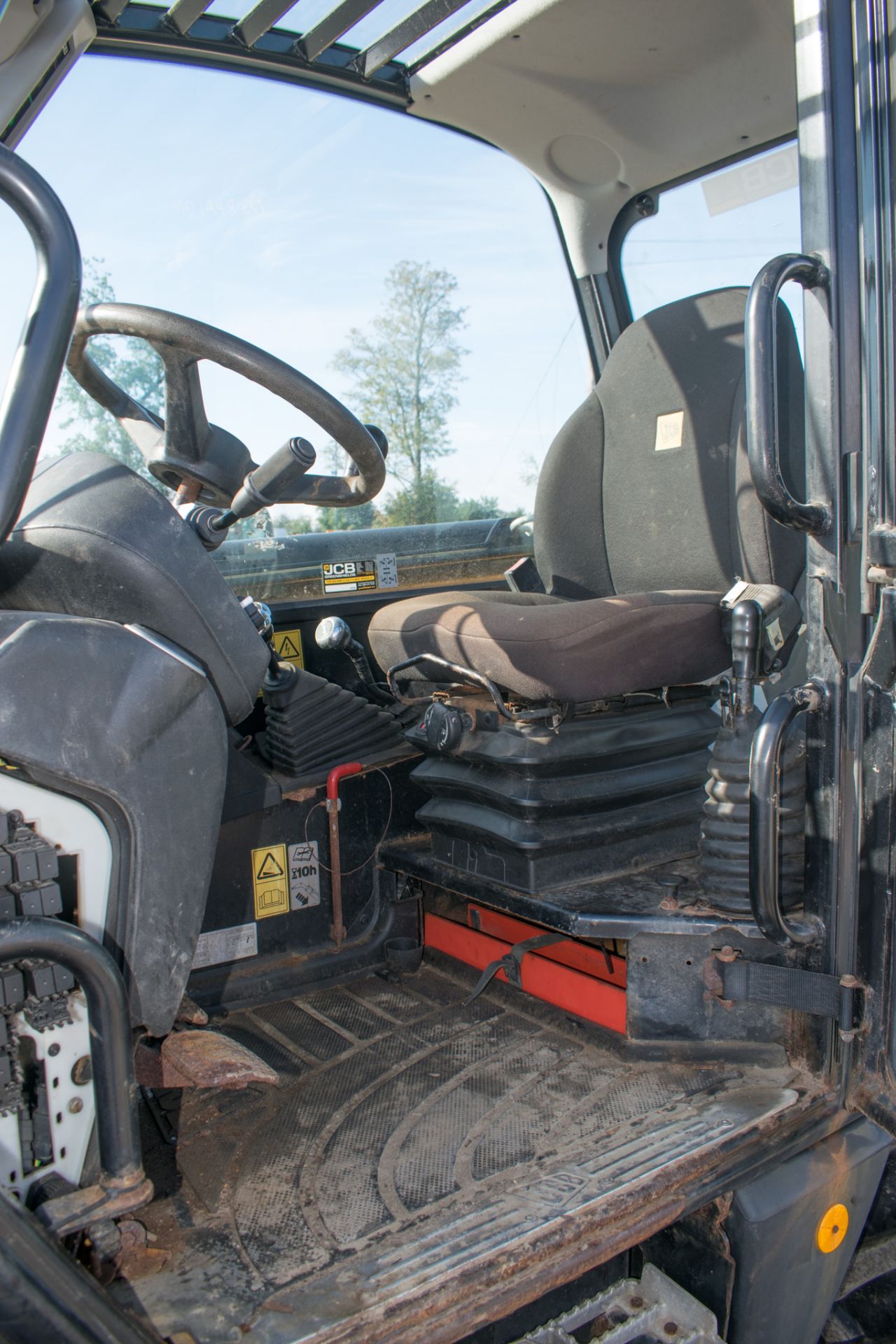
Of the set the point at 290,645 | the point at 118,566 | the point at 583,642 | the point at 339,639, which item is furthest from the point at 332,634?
the point at 118,566

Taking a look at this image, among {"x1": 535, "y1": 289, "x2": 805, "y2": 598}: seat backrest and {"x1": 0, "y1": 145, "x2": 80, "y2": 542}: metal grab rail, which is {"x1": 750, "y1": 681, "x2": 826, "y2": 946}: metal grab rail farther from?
{"x1": 0, "y1": 145, "x2": 80, "y2": 542}: metal grab rail

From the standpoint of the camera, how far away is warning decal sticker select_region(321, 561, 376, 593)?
2287mm

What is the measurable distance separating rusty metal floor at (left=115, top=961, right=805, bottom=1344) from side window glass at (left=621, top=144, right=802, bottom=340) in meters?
1.33

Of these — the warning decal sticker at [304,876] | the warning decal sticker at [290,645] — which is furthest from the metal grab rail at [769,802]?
the warning decal sticker at [290,645]

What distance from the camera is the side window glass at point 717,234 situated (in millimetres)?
2006

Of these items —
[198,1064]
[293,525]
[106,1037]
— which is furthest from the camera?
[293,525]

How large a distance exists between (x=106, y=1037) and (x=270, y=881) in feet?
3.30

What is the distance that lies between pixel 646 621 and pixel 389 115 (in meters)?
1.29

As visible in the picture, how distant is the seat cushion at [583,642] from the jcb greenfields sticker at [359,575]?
383 mm

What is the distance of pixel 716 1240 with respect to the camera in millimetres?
1307

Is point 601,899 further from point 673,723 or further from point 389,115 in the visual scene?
point 389,115

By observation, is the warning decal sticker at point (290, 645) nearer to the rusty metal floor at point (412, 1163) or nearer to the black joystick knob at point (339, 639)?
the black joystick knob at point (339, 639)

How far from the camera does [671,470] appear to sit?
2.25 m

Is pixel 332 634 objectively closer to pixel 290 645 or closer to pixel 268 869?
pixel 290 645
